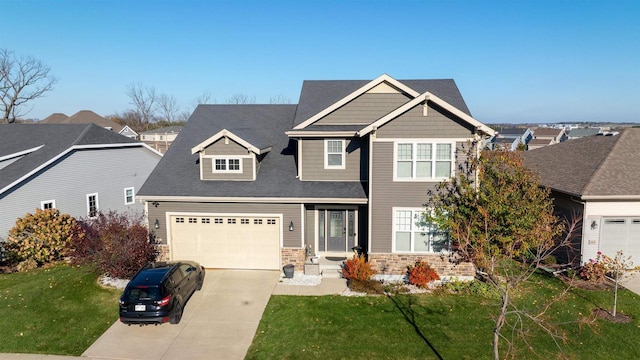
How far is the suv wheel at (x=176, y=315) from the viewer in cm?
1234

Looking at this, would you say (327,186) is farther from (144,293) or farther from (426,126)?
(144,293)

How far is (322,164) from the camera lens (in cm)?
1769

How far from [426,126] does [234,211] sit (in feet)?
28.2

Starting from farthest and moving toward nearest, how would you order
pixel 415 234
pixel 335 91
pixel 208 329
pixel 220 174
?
pixel 335 91
pixel 220 174
pixel 415 234
pixel 208 329

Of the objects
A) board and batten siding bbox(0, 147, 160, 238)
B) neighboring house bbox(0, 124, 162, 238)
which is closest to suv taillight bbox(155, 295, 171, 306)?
A: neighboring house bbox(0, 124, 162, 238)

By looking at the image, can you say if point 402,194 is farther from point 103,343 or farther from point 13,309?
point 13,309

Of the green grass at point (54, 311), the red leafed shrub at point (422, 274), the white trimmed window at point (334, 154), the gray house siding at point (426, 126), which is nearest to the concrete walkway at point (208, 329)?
the green grass at point (54, 311)

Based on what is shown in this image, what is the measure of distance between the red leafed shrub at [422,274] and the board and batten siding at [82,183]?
18.3 meters

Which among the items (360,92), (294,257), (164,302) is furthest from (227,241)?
(360,92)

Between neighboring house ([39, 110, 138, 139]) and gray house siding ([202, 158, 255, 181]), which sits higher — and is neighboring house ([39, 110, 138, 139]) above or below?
above

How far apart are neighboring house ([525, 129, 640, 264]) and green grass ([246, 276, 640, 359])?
268 cm

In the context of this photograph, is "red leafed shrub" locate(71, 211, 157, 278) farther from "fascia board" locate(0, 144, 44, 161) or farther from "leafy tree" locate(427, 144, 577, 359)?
"leafy tree" locate(427, 144, 577, 359)

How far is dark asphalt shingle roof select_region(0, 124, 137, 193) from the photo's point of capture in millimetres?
20328

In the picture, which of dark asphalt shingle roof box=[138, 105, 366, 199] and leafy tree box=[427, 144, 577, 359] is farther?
dark asphalt shingle roof box=[138, 105, 366, 199]
